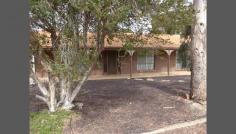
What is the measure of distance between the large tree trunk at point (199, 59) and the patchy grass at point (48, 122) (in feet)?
15.9

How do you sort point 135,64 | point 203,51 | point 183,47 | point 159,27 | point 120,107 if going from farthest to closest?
point 183,47, point 135,64, point 203,51, point 120,107, point 159,27

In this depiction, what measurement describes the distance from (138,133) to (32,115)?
3.36 m

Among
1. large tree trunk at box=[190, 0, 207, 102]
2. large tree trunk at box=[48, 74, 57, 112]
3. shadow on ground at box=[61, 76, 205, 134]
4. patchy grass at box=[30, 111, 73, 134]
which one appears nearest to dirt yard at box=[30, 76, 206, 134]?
shadow on ground at box=[61, 76, 205, 134]

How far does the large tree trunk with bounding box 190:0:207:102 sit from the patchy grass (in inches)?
190

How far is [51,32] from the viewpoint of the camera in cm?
901

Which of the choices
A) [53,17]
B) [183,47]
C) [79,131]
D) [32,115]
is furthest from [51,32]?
[183,47]

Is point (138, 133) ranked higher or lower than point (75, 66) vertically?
lower

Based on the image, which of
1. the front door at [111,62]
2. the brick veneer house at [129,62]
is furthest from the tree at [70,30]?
the front door at [111,62]

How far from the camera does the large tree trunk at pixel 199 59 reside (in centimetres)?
1078

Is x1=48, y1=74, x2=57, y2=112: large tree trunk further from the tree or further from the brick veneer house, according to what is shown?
the brick veneer house

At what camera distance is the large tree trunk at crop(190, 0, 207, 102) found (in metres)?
10.8

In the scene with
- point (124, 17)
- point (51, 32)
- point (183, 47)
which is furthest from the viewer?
point (183, 47)

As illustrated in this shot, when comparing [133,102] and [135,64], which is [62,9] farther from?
[135,64]

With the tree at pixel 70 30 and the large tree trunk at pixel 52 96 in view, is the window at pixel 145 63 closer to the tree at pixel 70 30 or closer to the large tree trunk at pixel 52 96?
the tree at pixel 70 30
